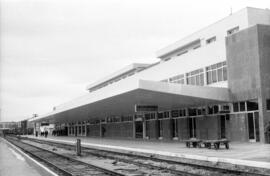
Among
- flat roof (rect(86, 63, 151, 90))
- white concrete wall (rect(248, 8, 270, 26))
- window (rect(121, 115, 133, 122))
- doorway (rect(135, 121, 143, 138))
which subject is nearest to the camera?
white concrete wall (rect(248, 8, 270, 26))

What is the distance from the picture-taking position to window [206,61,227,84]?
3137cm

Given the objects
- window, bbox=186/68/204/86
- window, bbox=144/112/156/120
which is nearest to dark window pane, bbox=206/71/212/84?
window, bbox=186/68/204/86

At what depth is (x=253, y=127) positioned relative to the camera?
2731 cm

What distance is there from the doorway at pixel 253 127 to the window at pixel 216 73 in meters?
4.72

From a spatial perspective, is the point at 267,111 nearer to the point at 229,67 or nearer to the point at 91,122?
the point at 229,67

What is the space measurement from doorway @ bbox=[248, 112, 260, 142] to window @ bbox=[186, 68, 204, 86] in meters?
7.92

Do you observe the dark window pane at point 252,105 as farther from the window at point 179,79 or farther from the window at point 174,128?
the window at point 179,79

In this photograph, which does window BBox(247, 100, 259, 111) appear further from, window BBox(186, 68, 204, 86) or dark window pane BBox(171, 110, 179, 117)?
dark window pane BBox(171, 110, 179, 117)

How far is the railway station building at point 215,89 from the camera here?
26.8 meters

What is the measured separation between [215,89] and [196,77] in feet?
23.5

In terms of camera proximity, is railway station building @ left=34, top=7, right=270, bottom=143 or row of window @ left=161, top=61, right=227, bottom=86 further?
row of window @ left=161, top=61, right=227, bottom=86

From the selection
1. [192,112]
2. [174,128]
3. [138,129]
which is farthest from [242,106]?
[138,129]

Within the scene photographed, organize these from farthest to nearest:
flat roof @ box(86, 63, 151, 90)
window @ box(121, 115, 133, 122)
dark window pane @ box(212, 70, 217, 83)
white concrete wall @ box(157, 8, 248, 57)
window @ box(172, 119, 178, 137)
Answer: flat roof @ box(86, 63, 151, 90), window @ box(121, 115, 133, 122), window @ box(172, 119, 178, 137), dark window pane @ box(212, 70, 217, 83), white concrete wall @ box(157, 8, 248, 57)

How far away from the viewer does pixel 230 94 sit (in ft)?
96.4
